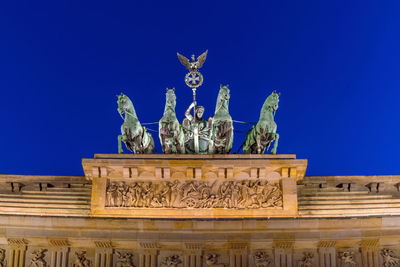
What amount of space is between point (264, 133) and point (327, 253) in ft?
13.5

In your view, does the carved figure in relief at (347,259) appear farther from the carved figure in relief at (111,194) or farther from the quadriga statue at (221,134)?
the carved figure in relief at (111,194)

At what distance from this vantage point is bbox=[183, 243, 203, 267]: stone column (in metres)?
20.8

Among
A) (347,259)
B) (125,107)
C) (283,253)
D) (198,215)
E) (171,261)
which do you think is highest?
(125,107)

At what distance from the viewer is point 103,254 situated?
20.9 metres

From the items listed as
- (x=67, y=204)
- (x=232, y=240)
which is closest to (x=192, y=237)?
(x=232, y=240)

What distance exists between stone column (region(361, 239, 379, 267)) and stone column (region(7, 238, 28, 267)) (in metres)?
9.09

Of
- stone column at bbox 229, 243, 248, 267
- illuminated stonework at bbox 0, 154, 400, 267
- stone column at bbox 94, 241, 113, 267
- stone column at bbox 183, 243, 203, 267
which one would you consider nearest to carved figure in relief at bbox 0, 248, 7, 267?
illuminated stonework at bbox 0, 154, 400, 267

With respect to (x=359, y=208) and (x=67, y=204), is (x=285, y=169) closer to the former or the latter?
(x=359, y=208)

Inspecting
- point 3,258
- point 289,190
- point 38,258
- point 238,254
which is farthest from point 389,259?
point 3,258

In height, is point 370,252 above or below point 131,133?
below

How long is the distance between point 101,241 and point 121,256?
676 millimetres

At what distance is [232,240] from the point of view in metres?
20.8

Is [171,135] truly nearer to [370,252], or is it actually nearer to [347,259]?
[347,259]

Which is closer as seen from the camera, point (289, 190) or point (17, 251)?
point (17, 251)
